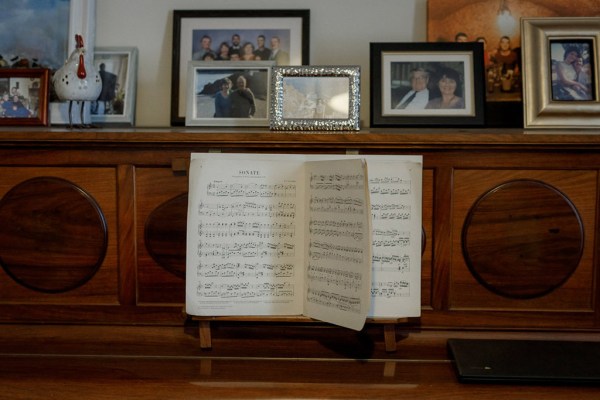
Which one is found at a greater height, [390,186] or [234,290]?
[390,186]

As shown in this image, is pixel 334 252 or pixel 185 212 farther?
pixel 185 212

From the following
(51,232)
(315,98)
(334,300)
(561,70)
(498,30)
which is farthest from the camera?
(498,30)

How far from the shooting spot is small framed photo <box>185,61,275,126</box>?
1729 mm

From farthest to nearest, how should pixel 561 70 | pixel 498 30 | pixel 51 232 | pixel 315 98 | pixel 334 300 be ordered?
1. pixel 498 30
2. pixel 561 70
3. pixel 315 98
4. pixel 51 232
5. pixel 334 300

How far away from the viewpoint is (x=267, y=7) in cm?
183

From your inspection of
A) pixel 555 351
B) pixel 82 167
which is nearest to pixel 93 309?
pixel 82 167

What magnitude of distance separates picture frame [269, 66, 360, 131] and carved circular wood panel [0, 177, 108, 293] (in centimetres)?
48

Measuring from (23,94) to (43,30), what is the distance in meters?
0.20

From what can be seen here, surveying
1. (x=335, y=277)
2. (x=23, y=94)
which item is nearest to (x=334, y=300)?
(x=335, y=277)

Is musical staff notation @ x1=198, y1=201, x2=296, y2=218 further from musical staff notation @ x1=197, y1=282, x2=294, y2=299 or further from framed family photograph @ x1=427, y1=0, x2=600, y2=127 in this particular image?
framed family photograph @ x1=427, y1=0, x2=600, y2=127

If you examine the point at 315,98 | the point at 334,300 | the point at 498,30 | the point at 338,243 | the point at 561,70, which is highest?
the point at 498,30

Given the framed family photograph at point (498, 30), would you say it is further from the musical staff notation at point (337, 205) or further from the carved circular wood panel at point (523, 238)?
the musical staff notation at point (337, 205)

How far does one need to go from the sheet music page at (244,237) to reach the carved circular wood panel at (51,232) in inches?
9.8

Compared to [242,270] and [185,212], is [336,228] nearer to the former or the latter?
[242,270]
